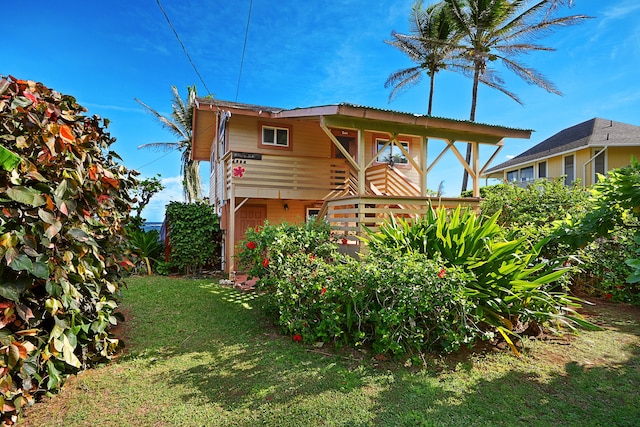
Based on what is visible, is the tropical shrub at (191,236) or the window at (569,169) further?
the window at (569,169)

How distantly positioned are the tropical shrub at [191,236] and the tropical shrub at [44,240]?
8.20 metres

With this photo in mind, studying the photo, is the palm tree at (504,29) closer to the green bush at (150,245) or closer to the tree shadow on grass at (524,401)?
the green bush at (150,245)

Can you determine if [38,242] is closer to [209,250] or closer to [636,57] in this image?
[209,250]

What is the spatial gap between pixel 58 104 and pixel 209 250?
927 centimetres

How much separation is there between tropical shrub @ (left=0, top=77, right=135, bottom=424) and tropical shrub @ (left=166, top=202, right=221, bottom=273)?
8196 millimetres

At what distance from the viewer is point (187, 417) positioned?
2898 millimetres

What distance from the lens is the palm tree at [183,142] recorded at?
2633cm

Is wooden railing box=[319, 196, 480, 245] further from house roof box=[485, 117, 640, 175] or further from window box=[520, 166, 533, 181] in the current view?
window box=[520, 166, 533, 181]

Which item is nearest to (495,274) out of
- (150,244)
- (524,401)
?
(524,401)

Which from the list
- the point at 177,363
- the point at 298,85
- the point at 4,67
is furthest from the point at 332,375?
the point at 298,85

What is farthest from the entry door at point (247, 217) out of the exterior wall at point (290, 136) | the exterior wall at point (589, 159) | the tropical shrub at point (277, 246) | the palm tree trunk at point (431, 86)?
the exterior wall at point (589, 159)

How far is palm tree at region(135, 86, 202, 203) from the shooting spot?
26.3 m

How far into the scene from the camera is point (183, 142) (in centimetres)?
2791

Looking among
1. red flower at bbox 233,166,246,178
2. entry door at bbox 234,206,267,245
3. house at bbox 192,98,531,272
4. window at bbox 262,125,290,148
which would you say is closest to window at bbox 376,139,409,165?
house at bbox 192,98,531,272
